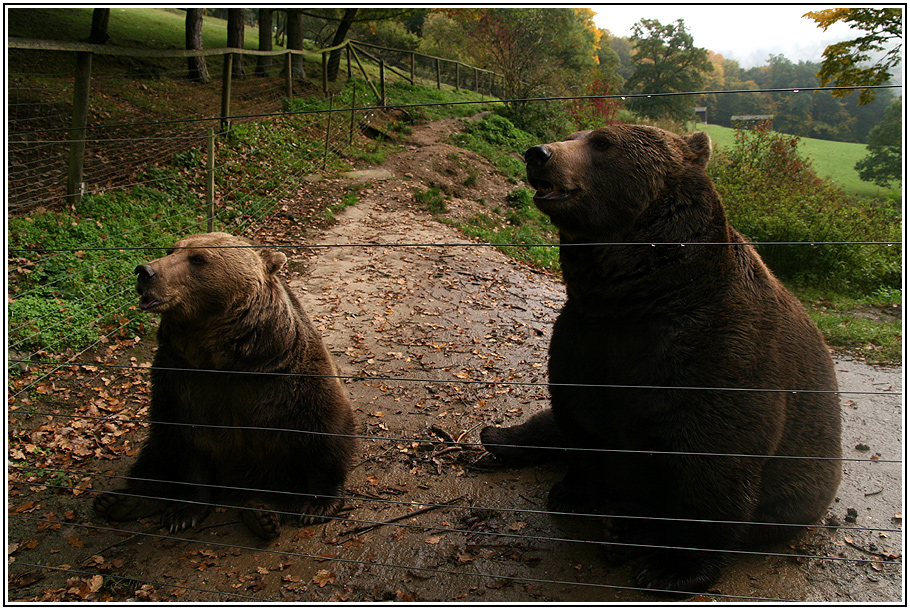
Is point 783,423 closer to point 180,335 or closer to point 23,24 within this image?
point 180,335

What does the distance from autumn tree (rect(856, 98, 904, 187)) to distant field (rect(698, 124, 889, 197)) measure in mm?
278

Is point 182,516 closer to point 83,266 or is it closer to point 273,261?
point 273,261

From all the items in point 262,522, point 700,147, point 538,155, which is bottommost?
point 262,522

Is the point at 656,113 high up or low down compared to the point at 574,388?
up

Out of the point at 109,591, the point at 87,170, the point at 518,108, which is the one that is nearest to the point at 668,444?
the point at 109,591

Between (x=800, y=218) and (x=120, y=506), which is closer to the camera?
(x=120, y=506)

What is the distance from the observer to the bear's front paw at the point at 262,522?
328 cm

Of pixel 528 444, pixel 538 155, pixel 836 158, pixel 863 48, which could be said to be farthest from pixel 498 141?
pixel 538 155

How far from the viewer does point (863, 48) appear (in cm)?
981

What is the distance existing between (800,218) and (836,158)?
9940mm

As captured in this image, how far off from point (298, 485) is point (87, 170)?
7111mm

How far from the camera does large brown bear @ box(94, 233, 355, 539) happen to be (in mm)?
3318

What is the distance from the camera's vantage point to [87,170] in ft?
26.8

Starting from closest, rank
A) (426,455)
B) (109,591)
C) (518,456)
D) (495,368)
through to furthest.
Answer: (109,591) < (518,456) < (426,455) < (495,368)
